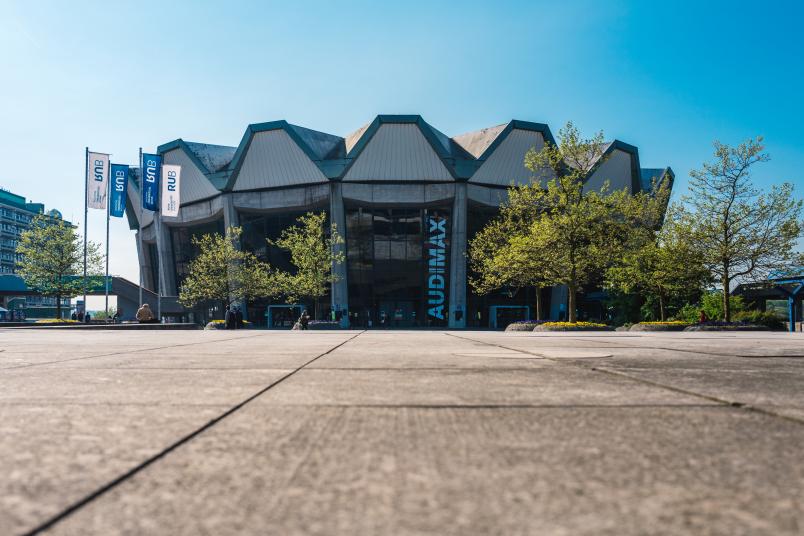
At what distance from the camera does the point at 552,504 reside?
1202 millimetres

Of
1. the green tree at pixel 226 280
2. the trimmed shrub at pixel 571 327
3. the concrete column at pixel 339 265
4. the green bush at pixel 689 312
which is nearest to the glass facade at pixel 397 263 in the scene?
Result: the concrete column at pixel 339 265

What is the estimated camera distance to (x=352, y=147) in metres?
48.2

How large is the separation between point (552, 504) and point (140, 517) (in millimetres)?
963

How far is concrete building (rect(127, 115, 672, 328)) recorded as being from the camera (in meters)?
45.8

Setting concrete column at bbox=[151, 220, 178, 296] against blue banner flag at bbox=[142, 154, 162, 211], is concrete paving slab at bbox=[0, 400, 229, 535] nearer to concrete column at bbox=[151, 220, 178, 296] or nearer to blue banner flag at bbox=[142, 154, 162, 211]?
blue banner flag at bbox=[142, 154, 162, 211]

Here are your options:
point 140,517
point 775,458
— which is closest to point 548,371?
point 775,458

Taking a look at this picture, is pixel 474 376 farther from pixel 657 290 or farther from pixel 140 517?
pixel 657 290

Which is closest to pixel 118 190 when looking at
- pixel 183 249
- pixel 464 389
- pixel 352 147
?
pixel 352 147

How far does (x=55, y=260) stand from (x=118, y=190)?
35.6ft

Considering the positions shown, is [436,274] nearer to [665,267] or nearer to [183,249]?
[665,267]

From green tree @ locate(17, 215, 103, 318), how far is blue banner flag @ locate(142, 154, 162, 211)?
31.2ft

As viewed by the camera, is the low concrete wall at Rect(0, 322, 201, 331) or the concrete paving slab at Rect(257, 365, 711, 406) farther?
the low concrete wall at Rect(0, 322, 201, 331)

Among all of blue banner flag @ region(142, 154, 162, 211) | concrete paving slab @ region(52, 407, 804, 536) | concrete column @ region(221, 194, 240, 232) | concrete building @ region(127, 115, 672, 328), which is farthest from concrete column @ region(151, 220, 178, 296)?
concrete paving slab @ region(52, 407, 804, 536)

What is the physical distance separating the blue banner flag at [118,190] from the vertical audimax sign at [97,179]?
25.5 inches
